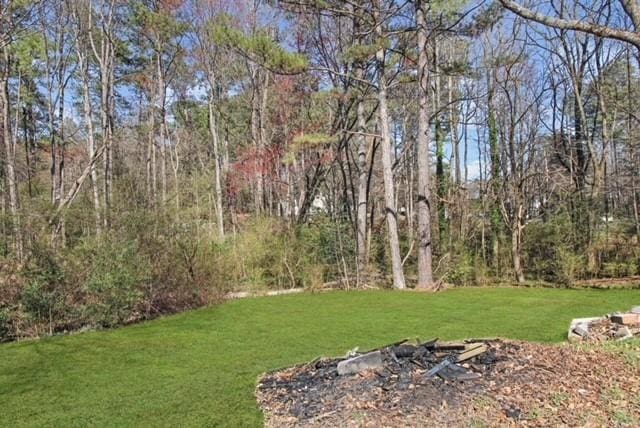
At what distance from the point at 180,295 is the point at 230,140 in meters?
12.0

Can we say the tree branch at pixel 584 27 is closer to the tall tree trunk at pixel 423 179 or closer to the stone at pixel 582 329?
the stone at pixel 582 329

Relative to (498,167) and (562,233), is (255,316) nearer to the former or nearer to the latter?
(562,233)

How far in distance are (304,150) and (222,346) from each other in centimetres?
855

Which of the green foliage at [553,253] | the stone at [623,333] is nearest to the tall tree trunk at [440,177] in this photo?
the green foliage at [553,253]

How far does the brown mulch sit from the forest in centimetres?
264

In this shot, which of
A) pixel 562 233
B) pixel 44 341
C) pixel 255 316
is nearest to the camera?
pixel 44 341

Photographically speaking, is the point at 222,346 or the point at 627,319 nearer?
the point at 627,319

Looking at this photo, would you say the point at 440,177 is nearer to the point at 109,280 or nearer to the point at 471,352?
the point at 109,280

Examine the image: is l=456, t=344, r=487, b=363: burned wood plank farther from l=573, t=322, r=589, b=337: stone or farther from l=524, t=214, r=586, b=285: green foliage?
l=524, t=214, r=586, b=285: green foliage

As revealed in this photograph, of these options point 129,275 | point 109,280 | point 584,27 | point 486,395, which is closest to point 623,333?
point 486,395

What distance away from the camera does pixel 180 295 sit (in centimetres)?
781

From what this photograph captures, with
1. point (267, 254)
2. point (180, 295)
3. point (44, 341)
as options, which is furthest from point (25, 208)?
point (267, 254)

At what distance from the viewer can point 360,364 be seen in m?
3.24

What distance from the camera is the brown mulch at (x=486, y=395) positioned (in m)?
2.48
